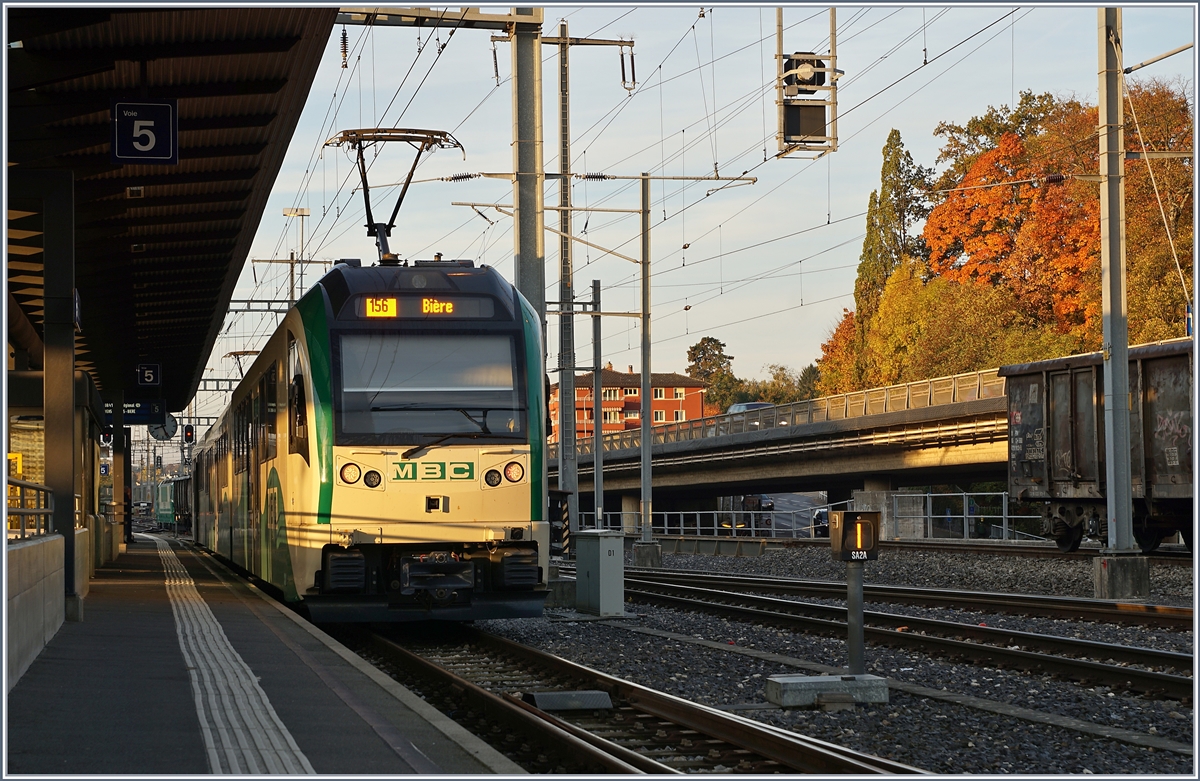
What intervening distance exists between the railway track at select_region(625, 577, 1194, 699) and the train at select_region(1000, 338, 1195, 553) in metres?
8.40

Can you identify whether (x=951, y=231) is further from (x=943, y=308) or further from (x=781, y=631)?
(x=781, y=631)

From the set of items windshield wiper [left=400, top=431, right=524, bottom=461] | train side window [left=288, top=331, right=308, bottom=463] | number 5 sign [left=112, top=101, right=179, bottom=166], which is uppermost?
number 5 sign [left=112, top=101, right=179, bottom=166]

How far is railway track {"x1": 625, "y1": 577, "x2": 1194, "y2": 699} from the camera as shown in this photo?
10664 millimetres

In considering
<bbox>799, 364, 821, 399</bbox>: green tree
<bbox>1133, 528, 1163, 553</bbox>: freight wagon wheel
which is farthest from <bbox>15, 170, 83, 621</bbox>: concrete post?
<bbox>799, 364, 821, 399</bbox>: green tree

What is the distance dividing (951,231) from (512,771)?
55.3 meters

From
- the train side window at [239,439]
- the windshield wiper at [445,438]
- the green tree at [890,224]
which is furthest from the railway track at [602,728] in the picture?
the green tree at [890,224]

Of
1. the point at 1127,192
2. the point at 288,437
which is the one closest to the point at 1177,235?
the point at 1127,192

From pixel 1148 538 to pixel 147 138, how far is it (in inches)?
749

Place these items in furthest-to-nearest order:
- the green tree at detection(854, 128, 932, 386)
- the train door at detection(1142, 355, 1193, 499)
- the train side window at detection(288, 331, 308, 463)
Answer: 1. the green tree at detection(854, 128, 932, 386)
2. the train door at detection(1142, 355, 1193, 499)
3. the train side window at detection(288, 331, 308, 463)

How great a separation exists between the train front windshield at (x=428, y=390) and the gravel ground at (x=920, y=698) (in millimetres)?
2370

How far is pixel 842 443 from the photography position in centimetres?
4425

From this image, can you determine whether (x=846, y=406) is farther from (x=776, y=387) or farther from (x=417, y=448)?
(x=776, y=387)

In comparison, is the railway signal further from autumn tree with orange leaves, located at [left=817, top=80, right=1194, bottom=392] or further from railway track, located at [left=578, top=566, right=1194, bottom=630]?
autumn tree with orange leaves, located at [left=817, top=80, right=1194, bottom=392]

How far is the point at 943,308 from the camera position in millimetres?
55094
